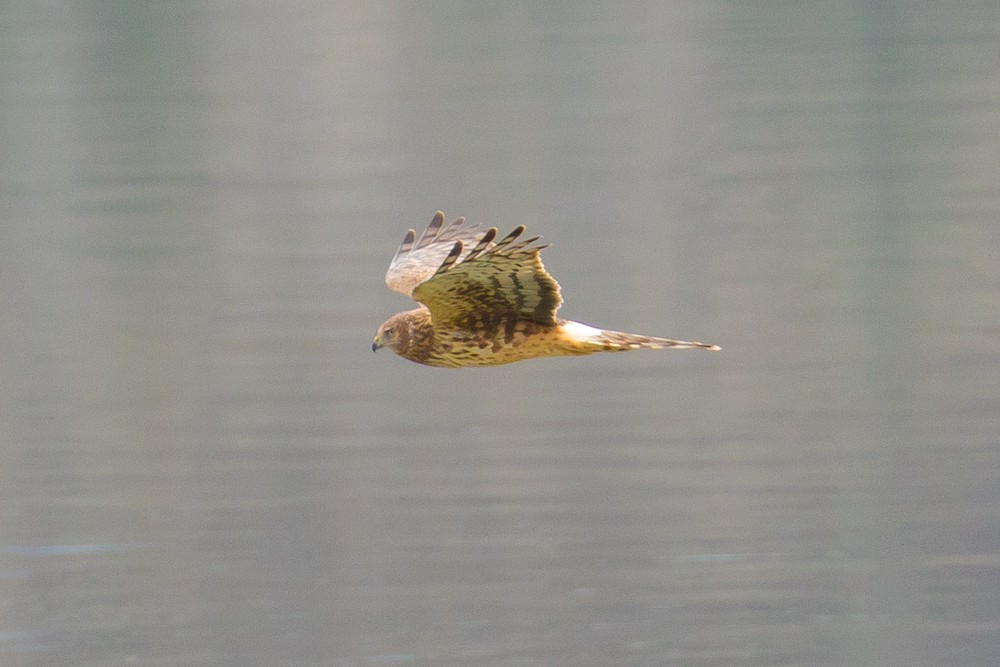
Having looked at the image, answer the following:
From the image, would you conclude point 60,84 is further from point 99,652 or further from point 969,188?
point 969,188

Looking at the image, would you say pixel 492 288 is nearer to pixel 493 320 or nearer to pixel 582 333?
pixel 493 320

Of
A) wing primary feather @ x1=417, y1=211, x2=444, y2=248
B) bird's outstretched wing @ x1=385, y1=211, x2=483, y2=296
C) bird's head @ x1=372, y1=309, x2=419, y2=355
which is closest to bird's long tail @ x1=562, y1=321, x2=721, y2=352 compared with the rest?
bird's head @ x1=372, y1=309, x2=419, y2=355

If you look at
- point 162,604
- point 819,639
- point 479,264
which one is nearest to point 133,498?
point 162,604

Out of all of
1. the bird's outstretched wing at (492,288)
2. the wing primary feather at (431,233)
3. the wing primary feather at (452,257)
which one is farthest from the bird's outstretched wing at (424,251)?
the wing primary feather at (452,257)

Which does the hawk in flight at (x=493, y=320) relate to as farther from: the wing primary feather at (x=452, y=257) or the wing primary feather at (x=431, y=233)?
the wing primary feather at (x=431, y=233)

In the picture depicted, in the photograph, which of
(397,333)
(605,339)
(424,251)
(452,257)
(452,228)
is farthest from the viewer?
(452,228)

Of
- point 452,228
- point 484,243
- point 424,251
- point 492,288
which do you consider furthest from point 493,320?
point 452,228

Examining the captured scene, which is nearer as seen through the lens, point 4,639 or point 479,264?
point 479,264
